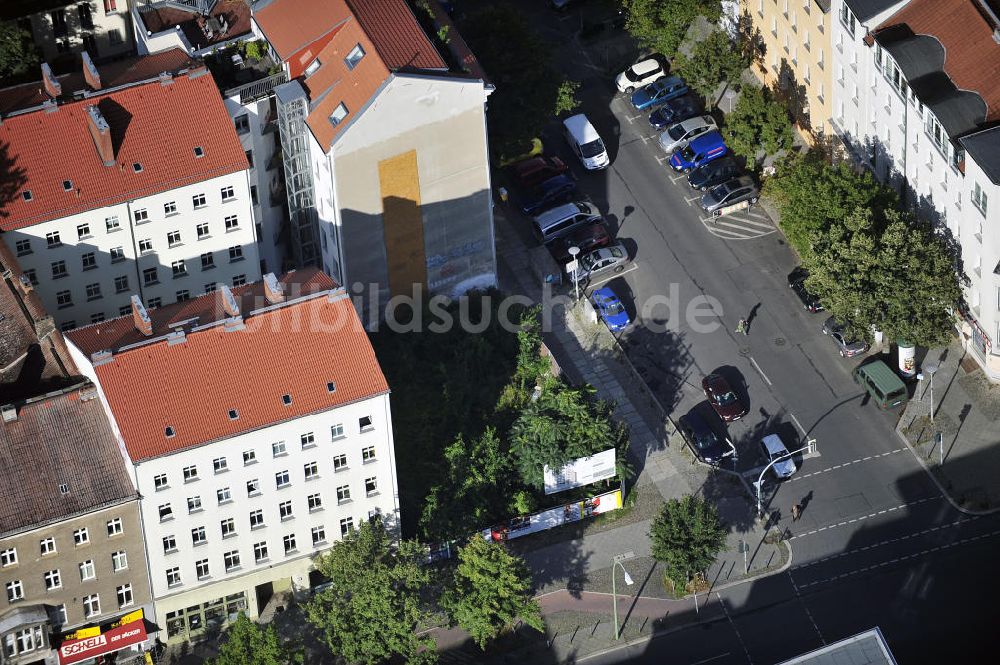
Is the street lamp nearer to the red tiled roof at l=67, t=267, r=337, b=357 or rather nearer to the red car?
the red car

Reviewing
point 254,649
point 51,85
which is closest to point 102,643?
point 254,649

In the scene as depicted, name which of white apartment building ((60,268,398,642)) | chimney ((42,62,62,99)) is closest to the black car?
white apartment building ((60,268,398,642))

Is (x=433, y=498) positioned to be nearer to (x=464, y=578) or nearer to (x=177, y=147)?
(x=464, y=578)

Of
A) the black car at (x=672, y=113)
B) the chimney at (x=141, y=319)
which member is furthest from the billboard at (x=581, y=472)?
the black car at (x=672, y=113)

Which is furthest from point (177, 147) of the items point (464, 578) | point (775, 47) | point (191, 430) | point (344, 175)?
point (775, 47)

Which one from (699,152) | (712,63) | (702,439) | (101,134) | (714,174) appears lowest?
(702,439)

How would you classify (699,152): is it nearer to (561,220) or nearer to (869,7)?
(561,220)

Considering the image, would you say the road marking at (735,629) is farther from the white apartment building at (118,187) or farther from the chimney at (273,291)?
the white apartment building at (118,187)
